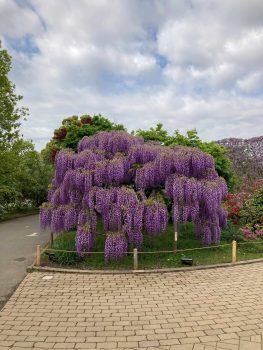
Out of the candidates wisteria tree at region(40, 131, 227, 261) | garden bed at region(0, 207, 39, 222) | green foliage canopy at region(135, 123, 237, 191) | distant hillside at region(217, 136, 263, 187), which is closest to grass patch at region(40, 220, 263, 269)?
wisteria tree at region(40, 131, 227, 261)

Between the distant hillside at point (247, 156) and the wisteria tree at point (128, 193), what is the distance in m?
21.9

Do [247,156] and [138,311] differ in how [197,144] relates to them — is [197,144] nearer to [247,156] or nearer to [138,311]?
[138,311]

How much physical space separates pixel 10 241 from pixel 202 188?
33.2 feet

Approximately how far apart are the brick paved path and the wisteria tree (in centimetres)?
169

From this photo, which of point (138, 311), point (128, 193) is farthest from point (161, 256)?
point (138, 311)

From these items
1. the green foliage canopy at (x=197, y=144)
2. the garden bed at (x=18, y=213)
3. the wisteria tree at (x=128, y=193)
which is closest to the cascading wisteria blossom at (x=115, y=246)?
the wisteria tree at (x=128, y=193)

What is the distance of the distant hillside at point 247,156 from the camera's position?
35000mm

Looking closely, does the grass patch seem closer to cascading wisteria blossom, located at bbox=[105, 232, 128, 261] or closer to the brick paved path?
cascading wisteria blossom, located at bbox=[105, 232, 128, 261]

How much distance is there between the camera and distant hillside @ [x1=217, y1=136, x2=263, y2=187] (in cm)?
3500

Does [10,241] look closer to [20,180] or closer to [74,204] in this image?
[74,204]

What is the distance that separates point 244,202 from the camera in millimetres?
18375

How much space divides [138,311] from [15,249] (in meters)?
8.88

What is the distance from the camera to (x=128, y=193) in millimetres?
11555

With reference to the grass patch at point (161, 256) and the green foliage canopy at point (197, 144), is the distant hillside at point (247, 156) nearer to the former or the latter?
the green foliage canopy at point (197, 144)
